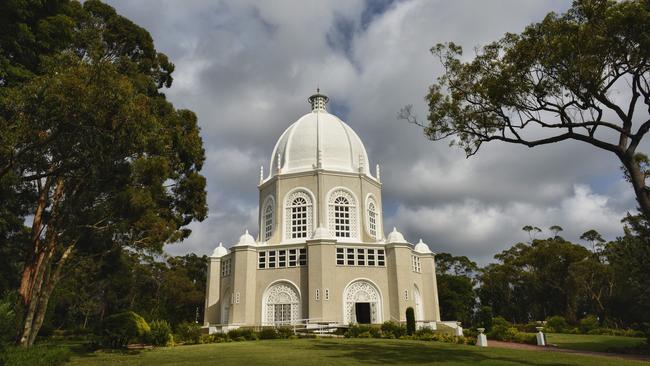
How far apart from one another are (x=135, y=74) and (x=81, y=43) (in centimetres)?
241

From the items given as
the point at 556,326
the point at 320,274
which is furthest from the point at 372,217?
the point at 556,326

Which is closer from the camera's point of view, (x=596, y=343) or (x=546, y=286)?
(x=596, y=343)

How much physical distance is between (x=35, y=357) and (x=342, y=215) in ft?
87.3

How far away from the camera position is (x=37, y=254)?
19.8 metres

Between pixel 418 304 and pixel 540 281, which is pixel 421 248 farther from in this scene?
pixel 540 281

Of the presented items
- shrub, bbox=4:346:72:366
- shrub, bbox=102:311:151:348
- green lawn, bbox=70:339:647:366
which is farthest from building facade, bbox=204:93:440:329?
shrub, bbox=4:346:72:366

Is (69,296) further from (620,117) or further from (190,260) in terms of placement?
(620,117)

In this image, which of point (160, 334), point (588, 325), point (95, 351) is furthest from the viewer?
point (588, 325)

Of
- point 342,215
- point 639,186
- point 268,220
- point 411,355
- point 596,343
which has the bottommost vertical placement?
point 596,343

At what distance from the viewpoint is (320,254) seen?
3209 centimetres

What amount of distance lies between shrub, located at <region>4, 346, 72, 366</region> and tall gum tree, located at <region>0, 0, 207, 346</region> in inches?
169

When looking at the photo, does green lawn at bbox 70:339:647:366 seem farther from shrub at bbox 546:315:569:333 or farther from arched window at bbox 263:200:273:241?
shrub at bbox 546:315:569:333

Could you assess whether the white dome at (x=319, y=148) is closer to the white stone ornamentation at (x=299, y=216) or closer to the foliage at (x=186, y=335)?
the white stone ornamentation at (x=299, y=216)

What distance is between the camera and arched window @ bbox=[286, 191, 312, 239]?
3706 centimetres
